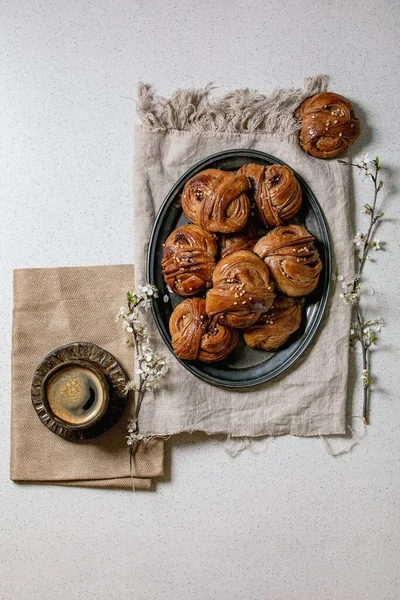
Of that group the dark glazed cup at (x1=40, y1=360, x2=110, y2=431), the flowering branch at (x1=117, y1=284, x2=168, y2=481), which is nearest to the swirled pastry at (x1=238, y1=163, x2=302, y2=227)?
the flowering branch at (x1=117, y1=284, x2=168, y2=481)

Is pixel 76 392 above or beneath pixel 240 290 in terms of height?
beneath

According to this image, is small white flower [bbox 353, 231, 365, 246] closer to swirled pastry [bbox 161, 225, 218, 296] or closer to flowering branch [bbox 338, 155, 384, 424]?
flowering branch [bbox 338, 155, 384, 424]

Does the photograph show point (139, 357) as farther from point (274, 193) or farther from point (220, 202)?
point (274, 193)

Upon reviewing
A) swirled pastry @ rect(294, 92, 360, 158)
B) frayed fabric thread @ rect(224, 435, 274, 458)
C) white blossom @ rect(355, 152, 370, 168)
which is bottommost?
frayed fabric thread @ rect(224, 435, 274, 458)

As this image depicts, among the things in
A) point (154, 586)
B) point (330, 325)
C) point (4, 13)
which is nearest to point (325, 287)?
point (330, 325)

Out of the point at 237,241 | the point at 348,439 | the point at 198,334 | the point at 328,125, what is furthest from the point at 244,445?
the point at 328,125

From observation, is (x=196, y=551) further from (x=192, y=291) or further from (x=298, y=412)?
(x=192, y=291)

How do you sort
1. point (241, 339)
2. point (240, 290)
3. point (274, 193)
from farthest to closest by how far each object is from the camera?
point (241, 339), point (274, 193), point (240, 290)
